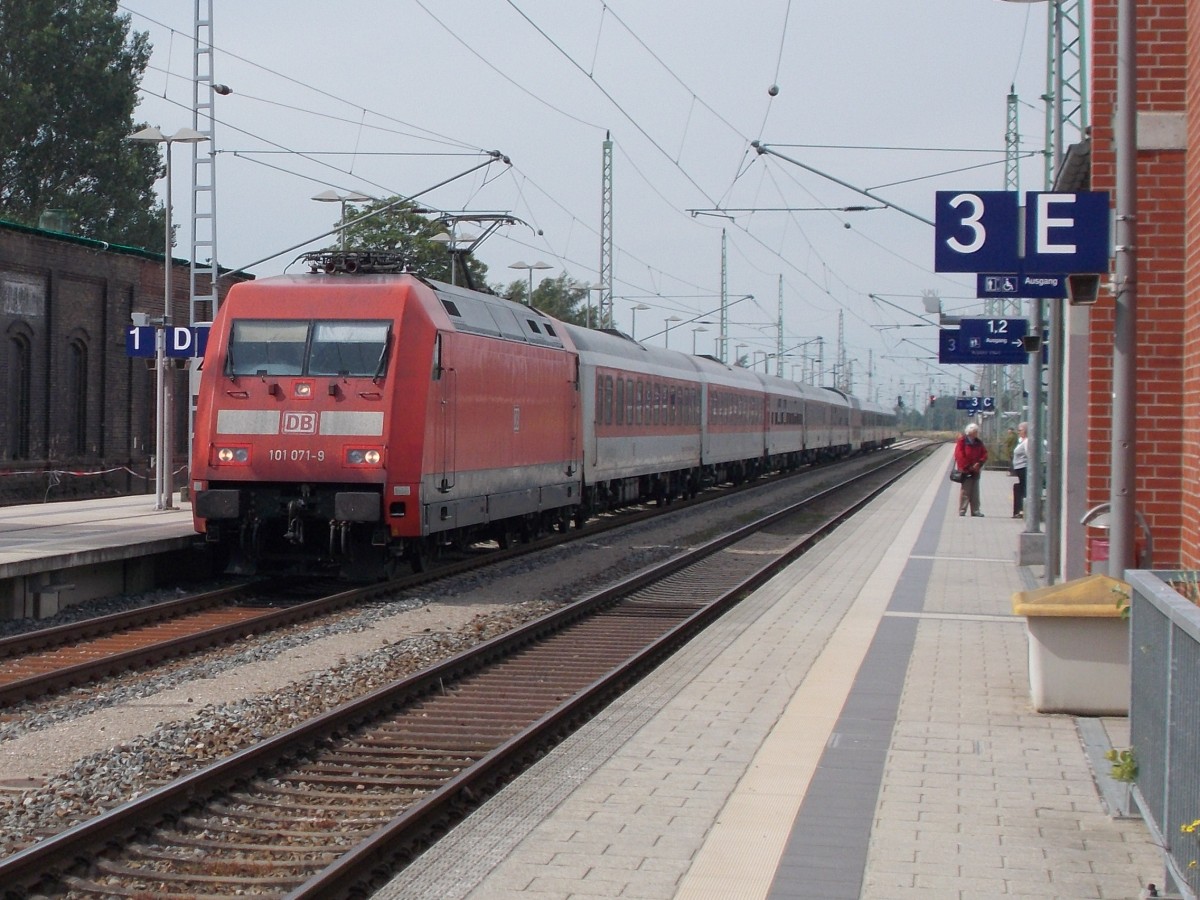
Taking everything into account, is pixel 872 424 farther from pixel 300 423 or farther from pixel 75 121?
pixel 300 423

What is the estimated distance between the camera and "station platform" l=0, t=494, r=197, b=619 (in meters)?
13.8

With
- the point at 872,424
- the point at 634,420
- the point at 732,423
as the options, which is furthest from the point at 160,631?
the point at 872,424

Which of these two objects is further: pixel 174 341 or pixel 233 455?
pixel 174 341

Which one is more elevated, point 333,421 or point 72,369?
point 72,369

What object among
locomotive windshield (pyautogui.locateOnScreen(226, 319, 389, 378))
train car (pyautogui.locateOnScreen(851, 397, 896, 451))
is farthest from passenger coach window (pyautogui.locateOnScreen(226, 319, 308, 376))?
train car (pyautogui.locateOnScreen(851, 397, 896, 451))

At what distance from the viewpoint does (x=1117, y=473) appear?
758cm

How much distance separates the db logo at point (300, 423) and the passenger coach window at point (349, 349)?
453mm

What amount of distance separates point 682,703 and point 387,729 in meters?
1.77

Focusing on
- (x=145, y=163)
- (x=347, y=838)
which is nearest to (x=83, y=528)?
(x=347, y=838)

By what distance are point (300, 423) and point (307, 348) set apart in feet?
2.63

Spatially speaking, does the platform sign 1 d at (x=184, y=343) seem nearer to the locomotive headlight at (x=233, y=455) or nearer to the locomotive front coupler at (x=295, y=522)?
the locomotive headlight at (x=233, y=455)

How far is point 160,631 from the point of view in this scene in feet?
41.8

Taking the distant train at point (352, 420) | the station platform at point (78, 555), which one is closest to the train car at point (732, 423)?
the station platform at point (78, 555)

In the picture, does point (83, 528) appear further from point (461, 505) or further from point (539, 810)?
point (539, 810)
